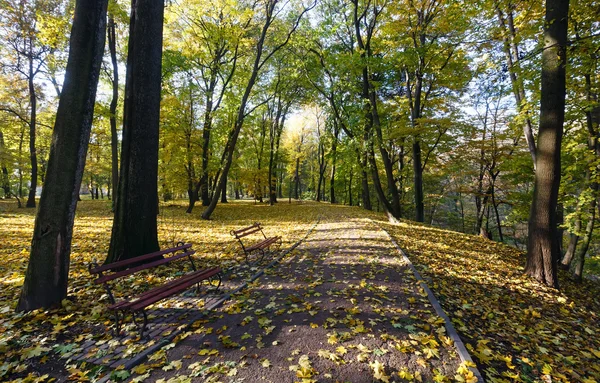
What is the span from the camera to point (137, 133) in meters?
5.62

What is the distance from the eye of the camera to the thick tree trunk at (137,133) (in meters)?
5.59

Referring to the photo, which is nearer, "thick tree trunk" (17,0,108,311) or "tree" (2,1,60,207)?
"thick tree trunk" (17,0,108,311)

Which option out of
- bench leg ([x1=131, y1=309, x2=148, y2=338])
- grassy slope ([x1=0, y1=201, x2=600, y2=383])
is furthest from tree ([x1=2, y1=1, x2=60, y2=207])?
bench leg ([x1=131, y1=309, x2=148, y2=338])

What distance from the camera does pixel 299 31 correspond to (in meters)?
16.3

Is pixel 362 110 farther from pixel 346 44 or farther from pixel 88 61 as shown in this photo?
pixel 88 61

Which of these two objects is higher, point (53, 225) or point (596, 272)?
point (53, 225)

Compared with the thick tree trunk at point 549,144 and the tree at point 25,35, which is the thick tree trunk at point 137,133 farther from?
the tree at point 25,35

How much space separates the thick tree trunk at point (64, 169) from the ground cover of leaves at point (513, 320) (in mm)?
5878

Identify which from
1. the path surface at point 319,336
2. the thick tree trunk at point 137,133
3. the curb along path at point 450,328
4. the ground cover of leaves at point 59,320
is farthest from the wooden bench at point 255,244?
the curb along path at point 450,328

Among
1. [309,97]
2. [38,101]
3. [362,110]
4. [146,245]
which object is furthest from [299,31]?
[38,101]

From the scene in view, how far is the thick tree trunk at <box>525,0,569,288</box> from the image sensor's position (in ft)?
19.5

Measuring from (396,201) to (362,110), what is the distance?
578 centimetres

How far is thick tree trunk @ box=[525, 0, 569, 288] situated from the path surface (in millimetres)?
3697

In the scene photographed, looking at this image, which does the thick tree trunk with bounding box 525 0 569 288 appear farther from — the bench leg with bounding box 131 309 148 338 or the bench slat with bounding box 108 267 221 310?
the bench leg with bounding box 131 309 148 338
